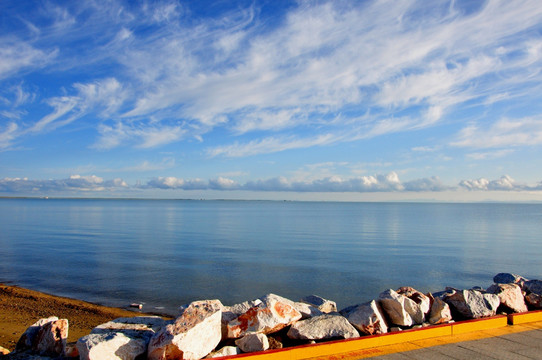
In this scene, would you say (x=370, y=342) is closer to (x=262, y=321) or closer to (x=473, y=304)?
(x=262, y=321)

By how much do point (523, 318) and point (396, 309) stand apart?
2205mm

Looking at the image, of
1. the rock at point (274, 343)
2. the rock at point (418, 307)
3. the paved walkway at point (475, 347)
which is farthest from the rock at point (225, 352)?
the rock at point (418, 307)

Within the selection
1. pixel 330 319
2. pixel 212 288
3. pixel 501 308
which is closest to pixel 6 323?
pixel 212 288

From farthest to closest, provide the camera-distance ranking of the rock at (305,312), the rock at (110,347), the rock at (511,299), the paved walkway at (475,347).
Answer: the rock at (511,299) < the rock at (305,312) < the paved walkway at (475,347) < the rock at (110,347)

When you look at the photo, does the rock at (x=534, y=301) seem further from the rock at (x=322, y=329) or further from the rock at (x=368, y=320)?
the rock at (x=322, y=329)

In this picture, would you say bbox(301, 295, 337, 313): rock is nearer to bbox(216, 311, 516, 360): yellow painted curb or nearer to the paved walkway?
bbox(216, 311, 516, 360): yellow painted curb

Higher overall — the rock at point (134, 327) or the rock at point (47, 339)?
the rock at point (134, 327)

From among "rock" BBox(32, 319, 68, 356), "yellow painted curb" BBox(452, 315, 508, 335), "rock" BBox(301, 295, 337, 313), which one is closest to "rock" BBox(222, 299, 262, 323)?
"rock" BBox(301, 295, 337, 313)

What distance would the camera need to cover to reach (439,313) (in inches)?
282

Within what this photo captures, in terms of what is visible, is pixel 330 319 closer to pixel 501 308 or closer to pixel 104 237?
pixel 501 308

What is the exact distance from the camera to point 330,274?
19.3 meters

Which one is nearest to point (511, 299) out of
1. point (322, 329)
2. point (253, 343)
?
point (322, 329)

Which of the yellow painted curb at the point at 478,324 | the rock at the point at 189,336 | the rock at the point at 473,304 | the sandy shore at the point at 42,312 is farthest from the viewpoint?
the sandy shore at the point at 42,312

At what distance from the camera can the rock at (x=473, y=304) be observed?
7.33 m
